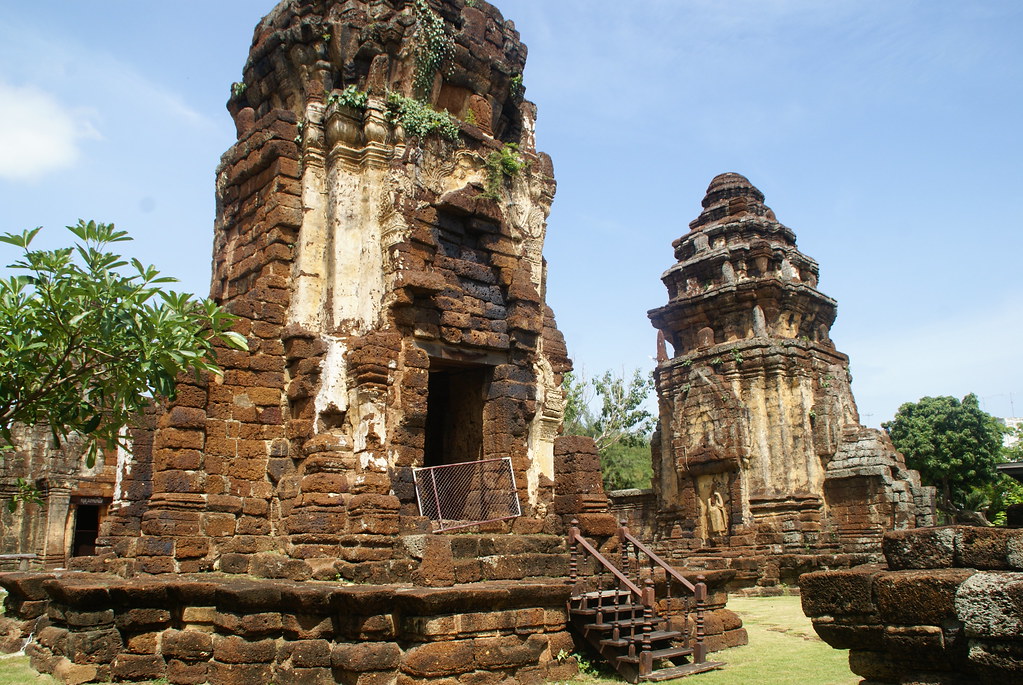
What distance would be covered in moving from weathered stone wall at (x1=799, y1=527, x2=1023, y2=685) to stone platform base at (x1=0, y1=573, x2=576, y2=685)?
3.05 meters

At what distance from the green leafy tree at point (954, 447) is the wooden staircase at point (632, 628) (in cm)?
2282

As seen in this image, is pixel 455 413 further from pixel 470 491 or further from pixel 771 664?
pixel 771 664

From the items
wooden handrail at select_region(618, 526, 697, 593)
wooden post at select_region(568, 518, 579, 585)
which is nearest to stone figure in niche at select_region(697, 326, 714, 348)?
wooden handrail at select_region(618, 526, 697, 593)

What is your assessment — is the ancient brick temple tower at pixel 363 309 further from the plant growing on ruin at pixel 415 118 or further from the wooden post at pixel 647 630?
the wooden post at pixel 647 630

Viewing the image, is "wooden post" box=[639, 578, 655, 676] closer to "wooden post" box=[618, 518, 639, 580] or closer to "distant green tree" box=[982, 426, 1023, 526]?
"wooden post" box=[618, 518, 639, 580]

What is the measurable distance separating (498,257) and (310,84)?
3139 millimetres

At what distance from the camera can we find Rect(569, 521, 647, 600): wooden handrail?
25.5ft

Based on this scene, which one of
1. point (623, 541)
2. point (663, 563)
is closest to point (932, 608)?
point (663, 563)

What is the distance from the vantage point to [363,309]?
920cm

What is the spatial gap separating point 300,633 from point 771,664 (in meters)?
4.48

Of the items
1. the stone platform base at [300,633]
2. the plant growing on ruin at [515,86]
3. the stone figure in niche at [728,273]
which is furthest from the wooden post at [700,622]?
the stone figure in niche at [728,273]

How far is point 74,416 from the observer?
5.95 m

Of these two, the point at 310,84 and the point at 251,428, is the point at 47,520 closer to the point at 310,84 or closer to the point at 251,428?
the point at 251,428

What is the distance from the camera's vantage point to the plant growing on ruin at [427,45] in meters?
9.94
